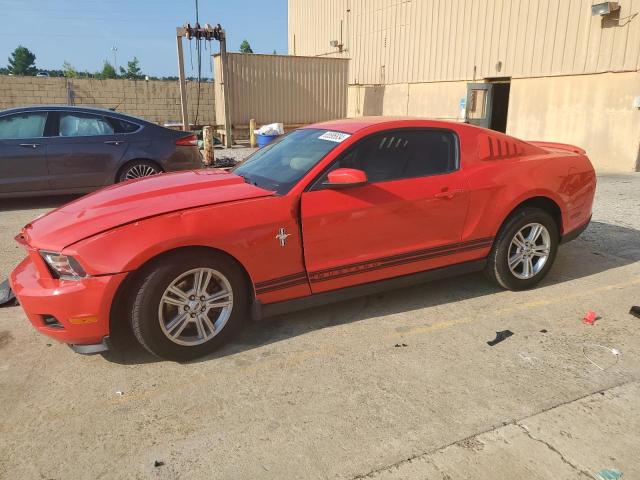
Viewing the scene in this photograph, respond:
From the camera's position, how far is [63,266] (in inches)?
122

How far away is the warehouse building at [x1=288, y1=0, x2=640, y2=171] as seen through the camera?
11.4m

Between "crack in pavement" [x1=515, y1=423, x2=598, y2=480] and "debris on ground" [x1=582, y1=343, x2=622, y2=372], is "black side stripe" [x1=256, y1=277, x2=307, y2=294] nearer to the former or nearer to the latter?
"crack in pavement" [x1=515, y1=423, x2=598, y2=480]

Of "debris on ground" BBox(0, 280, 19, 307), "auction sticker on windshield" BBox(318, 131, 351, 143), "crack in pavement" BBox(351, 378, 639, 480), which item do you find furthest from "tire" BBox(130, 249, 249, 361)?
"debris on ground" BBox(0, 280, 19, 307)

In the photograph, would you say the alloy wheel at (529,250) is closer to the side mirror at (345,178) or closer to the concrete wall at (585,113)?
the side mirror at (345,178)

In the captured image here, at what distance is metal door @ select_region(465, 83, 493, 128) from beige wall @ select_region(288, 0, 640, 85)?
46 centimetres

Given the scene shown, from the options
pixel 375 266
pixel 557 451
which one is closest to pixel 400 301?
pixel 375 266

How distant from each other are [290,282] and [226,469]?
1402mm

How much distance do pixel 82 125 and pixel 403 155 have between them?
556cm

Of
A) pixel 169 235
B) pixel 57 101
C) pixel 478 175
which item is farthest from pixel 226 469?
pixel 57 101

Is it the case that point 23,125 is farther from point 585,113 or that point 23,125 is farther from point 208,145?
point 585,113

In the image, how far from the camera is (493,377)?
10.5ft

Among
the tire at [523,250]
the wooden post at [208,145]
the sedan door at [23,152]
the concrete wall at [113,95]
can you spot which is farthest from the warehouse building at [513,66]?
the sedan door at [23,152]

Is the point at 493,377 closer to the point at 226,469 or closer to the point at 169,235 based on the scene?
the point at 226,469

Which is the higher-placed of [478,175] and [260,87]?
[260,87]
